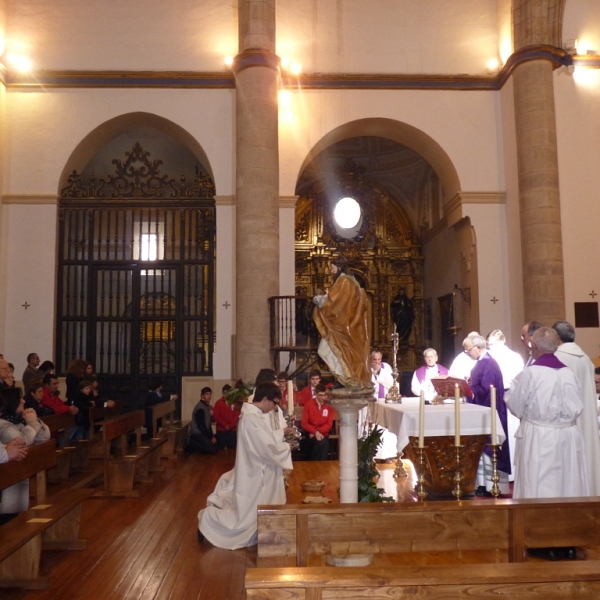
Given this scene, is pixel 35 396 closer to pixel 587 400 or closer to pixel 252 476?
pixel 252 476

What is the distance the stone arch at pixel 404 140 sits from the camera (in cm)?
1370

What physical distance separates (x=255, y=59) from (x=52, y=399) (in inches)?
271

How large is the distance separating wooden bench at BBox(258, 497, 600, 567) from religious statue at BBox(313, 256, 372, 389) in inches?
50.9

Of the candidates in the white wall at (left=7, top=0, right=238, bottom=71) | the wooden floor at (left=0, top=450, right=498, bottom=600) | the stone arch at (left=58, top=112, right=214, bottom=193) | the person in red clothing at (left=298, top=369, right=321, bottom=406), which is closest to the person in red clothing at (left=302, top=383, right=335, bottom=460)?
the person in red clothing at (left=298, top=369, right=321, bottom=406)

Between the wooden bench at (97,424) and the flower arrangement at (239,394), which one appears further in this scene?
the wooden bench at (97,424)

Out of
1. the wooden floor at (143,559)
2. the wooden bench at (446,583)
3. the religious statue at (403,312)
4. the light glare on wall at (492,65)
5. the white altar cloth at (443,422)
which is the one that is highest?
the light glare on wall at (492,65)

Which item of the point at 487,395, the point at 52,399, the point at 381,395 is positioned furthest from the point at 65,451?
the point at 487,395

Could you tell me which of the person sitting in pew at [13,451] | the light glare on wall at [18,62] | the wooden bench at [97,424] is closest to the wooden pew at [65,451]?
the wooden bench at [97,424]

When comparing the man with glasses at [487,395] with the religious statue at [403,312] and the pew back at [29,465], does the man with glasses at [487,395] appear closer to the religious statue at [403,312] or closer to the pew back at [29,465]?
the pew back at [29,465]

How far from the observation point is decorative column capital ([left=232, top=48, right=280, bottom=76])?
1245cm

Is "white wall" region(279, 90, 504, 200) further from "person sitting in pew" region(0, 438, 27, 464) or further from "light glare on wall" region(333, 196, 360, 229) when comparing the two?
"person sitting in pew" region(0, 438, 27, 464)

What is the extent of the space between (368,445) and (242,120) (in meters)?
8.42

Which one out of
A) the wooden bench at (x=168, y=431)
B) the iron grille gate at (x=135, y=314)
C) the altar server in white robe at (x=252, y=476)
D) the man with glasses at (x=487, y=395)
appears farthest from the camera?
the iron grille gate at (x=135, y=314)

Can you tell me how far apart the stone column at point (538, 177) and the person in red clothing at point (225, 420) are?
214 inches
